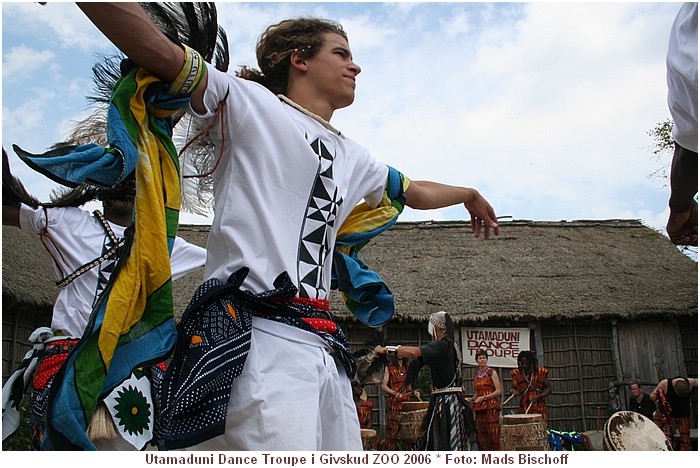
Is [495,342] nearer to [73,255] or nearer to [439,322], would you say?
[439,322]

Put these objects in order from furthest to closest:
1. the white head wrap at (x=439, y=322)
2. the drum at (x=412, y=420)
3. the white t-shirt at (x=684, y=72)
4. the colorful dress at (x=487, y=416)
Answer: the colorful dress at (x=487, y=416), the white head wrap at (x=439, y=322), the drum at (x=412, y=420), the white t-shirt at (x=684, y=72)

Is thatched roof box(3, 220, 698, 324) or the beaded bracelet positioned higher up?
thatched roof box(3, 220, 698, 324)

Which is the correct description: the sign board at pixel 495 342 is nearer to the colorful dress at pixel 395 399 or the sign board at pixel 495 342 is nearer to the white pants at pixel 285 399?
the colorful dress at pixel 395 399

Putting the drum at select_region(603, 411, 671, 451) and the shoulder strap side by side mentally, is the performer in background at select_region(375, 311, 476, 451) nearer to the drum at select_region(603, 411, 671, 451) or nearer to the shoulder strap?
the drum at select_region(603, 411, 671, 451)

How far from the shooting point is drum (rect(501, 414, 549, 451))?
8.00m

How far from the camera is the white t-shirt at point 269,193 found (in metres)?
2.22

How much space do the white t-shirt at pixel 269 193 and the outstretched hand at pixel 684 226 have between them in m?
1.23

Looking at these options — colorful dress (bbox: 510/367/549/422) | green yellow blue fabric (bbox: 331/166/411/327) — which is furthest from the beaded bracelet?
colorful dress (bbox: 510/367/549/422)

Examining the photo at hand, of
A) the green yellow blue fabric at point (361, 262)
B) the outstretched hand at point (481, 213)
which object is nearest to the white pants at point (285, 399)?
the green yellow blue fabric at point (361, 262)

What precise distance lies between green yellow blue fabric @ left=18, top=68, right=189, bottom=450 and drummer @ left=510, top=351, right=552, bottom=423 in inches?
381

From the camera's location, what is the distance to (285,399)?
6.65 ft

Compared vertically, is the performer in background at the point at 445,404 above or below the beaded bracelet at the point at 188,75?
below
